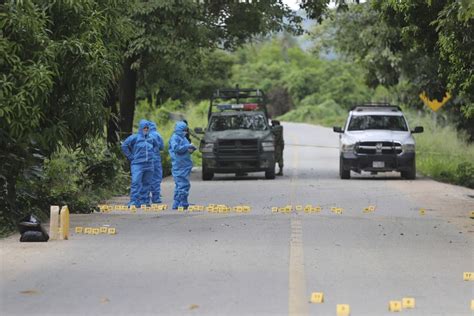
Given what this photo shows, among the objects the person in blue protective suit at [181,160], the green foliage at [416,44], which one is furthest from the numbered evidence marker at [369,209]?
the person in blue protective suit at [181,160]

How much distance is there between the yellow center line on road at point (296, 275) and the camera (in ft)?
26.1

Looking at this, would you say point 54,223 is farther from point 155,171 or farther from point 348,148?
point 348,148

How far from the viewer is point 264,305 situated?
8.02 meters

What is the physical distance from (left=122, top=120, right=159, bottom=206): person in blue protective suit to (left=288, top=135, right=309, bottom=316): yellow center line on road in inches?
139

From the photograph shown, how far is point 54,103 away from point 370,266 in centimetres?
572

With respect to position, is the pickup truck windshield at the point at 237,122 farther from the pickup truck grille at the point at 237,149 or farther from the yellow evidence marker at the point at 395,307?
the yellow evidence marker at the point at 395,307

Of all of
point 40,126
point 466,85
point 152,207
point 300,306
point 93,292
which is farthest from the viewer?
point 152,207

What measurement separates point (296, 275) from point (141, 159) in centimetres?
794

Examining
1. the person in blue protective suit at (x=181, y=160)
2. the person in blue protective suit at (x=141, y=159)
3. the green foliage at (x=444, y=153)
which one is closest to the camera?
the person in blue protective suit at (x=181, y=160)

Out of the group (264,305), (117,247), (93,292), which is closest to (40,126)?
(117,247)

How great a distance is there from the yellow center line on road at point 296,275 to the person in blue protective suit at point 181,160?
96.6 inches

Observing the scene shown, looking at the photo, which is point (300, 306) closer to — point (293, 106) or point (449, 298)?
point (449, 298)

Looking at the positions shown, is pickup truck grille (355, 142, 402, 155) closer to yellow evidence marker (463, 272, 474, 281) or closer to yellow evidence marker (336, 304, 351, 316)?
yellow evidence marker (463, 272, 474, 281)

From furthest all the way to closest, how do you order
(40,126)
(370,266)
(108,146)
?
(108,146) → (40,126) → (370,266)
